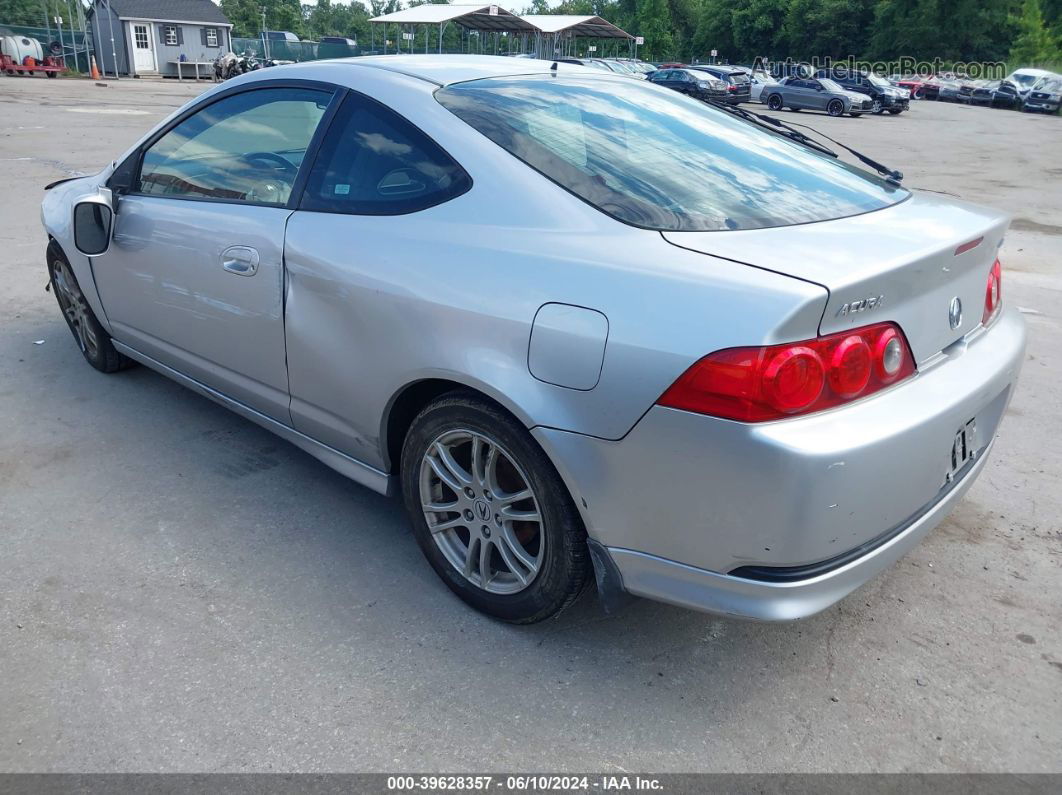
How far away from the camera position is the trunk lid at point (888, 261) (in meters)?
1.99

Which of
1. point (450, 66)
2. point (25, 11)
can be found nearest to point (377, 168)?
point (450, 66)

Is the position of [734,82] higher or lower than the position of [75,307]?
higher

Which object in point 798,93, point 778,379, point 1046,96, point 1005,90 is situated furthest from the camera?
point 1005,90

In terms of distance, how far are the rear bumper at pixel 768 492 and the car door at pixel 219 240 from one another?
139 centimetres

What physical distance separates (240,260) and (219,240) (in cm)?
17

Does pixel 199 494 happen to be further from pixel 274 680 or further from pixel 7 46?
pixel 7 46

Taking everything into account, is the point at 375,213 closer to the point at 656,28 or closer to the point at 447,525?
the point at 447,525

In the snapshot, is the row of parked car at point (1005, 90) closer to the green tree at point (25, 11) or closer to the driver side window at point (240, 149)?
the driver side window at point (240, 149)

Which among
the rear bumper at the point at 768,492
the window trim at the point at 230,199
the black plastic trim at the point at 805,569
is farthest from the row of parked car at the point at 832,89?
the black plastic trim at the point at 805,569

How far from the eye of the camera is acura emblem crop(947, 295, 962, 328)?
234 cm

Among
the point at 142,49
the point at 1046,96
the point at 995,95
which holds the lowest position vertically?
the point at 142,49

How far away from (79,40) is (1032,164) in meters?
48.6

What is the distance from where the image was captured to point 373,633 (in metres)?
2.60

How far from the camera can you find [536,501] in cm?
235
